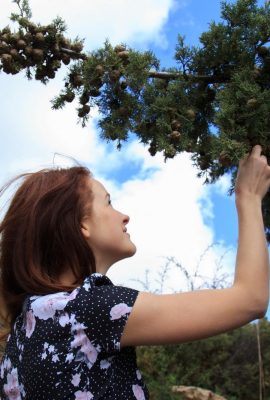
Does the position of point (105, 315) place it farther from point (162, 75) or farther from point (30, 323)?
point (162, 75)

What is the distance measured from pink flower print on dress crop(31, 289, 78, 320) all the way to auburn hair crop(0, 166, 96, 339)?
2.1 inches

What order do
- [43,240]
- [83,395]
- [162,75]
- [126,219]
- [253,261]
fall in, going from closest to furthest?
[83,395] < [253,261] < [43,240] < [126,219] < [162,75]

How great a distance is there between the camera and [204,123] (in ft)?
10.2

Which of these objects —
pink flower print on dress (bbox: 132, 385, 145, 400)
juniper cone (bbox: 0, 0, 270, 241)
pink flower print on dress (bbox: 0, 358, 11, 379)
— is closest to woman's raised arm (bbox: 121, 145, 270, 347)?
pink flower print on dress (bbox: 132, 385, 145, 400)

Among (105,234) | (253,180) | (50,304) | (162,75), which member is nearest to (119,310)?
(50,304)

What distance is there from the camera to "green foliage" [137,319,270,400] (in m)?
7.36

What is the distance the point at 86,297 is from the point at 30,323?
191 mm

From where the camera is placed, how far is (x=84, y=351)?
1.44 m

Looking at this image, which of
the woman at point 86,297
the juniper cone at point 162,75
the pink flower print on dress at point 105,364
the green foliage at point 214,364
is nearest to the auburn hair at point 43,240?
the woman at point 86,297

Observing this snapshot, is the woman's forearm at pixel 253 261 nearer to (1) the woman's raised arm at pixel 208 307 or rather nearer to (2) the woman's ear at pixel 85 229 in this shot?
(1) the woman's raised arm at pixel 208 307

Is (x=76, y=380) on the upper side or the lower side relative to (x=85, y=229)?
lower

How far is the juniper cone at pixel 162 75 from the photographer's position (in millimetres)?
2824

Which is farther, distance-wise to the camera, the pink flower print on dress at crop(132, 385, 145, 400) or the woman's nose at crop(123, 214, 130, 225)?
the woman's nose at crop(123, 214, 130, 225)

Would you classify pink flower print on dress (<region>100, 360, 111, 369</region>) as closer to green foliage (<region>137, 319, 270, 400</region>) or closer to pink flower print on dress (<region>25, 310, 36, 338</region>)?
pink flower print on dress (<region>25, 310, 36, 338</region>)
